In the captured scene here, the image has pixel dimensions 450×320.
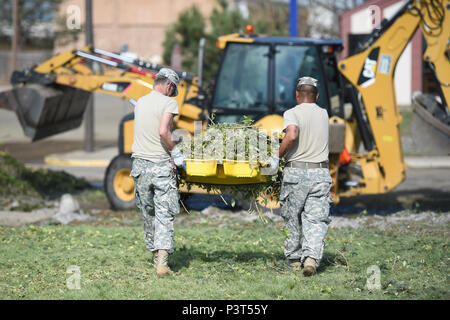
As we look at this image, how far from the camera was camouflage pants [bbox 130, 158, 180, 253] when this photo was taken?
6.62 meters

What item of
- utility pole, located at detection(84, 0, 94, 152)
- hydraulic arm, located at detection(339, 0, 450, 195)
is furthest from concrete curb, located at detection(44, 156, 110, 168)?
hydraulic arm, located at detection(339, 0, 450, 195)

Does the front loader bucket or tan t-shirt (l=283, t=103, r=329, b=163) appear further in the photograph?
the front loader bucket

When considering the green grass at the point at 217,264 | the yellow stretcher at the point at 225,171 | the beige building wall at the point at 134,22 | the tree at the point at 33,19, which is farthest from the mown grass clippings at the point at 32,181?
the beige building wall at the point at 134,22

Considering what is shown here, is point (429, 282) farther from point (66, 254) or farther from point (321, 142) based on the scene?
point (66, 254)

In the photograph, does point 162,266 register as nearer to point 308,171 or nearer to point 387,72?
point 308,171

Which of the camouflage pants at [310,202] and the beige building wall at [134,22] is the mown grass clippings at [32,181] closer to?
the camouflage pants at [310,202]

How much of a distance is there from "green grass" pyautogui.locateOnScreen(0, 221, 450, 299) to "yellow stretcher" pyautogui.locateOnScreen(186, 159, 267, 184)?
933 millimetres

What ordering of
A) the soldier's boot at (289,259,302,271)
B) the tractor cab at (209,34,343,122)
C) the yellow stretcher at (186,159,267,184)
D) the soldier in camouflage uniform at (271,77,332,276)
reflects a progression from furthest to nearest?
1. the tractor cab at (209,34,343,122)
2. the soldier's boot at (289,259,302,271)
3. the soldier in camouflage uniform at (271,77,332,276)
4. the yellow stretcher at (186,159,267,184)

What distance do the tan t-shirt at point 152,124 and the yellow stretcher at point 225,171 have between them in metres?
0.32

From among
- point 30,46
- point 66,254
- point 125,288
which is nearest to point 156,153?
point 125,288

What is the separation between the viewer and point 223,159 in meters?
6.45

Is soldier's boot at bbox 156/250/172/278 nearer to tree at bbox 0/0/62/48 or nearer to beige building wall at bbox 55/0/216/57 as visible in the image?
tree at bbox 0/0/62/48

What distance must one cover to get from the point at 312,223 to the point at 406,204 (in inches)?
217

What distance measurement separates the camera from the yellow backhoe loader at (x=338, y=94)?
33.5 ft
